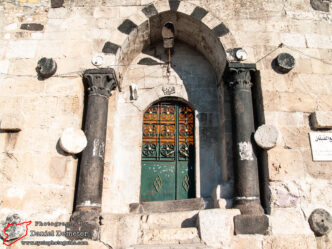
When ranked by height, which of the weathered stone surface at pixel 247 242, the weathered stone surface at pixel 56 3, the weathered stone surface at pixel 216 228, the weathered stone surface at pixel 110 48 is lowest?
the weathered stone surface at pixel 247 242

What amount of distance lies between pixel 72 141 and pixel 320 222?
13.3ft

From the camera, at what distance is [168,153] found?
5.95 m

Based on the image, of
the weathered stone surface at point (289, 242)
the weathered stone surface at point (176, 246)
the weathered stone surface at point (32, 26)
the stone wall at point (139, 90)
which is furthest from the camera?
the weathered stone surface at point (32, 26)

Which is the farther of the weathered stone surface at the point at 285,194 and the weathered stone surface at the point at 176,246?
A: the weathered stone surface at the point at 285,194

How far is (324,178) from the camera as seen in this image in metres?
4.88

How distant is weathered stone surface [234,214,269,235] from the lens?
4.41 meters

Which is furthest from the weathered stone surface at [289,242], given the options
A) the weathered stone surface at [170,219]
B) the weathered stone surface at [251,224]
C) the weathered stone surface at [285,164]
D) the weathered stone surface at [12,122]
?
the weathered stone surface at [12,122]

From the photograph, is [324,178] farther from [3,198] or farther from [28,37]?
[28,37]

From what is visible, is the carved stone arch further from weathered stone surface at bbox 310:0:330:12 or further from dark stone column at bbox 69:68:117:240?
weathered stone surface at bbox 310:0:330:12

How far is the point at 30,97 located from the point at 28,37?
1.31 m

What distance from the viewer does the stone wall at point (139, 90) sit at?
480 cm

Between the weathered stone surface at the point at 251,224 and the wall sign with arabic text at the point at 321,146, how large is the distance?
4.71ft

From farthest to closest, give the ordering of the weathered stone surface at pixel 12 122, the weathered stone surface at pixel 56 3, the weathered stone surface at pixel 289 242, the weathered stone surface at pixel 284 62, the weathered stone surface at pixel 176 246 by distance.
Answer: the weathered stone surface at pixel 56 3, the weathered stone surface at pixel 284 62, the weathered stone surface at pixel 12 122, the weathered stone surface at pixel 289 242, the weathered stone surface at pixel 176 246

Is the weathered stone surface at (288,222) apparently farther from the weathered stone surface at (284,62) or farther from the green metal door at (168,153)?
the weathered stone surface at (284,62)
